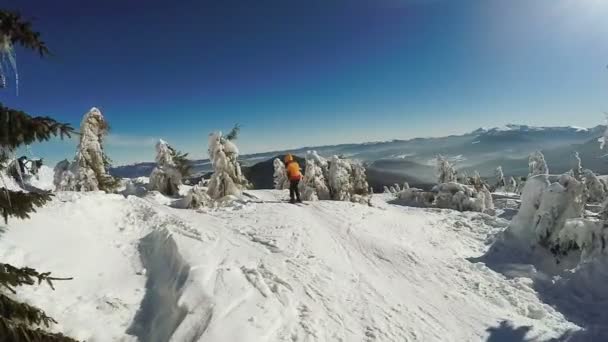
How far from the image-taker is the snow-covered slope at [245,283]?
22.6 feet

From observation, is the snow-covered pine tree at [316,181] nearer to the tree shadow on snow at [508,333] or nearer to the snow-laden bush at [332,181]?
the snow-laden bush at [332,181]

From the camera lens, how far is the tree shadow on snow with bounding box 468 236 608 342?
8156 millimetres

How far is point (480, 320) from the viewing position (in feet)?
26.3

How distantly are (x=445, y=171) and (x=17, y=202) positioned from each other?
48760mm

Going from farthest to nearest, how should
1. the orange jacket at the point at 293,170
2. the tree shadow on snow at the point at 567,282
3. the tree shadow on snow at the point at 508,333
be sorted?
1. the orange jacket at the point at 293,170
2. the tree shadow on snow at the point at 567,282
3. the tree shadow on snow at the point at 508,333

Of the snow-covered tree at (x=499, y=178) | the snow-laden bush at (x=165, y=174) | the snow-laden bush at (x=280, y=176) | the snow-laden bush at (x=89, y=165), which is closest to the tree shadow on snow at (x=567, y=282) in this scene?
the snow-laden bush at (x=165, y=174)

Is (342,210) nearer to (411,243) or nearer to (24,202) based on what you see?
(411,243)

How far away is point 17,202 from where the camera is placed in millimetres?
4859

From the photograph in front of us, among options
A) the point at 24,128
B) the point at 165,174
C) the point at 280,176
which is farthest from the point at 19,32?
the point at 280,176

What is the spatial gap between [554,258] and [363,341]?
1006 centimetres

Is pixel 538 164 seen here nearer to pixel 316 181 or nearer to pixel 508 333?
pixel 316 181

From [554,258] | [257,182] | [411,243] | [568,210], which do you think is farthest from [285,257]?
[257,182]

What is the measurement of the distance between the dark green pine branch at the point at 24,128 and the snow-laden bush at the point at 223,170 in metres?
16.3

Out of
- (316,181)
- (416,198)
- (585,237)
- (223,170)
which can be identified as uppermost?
(223,170)
